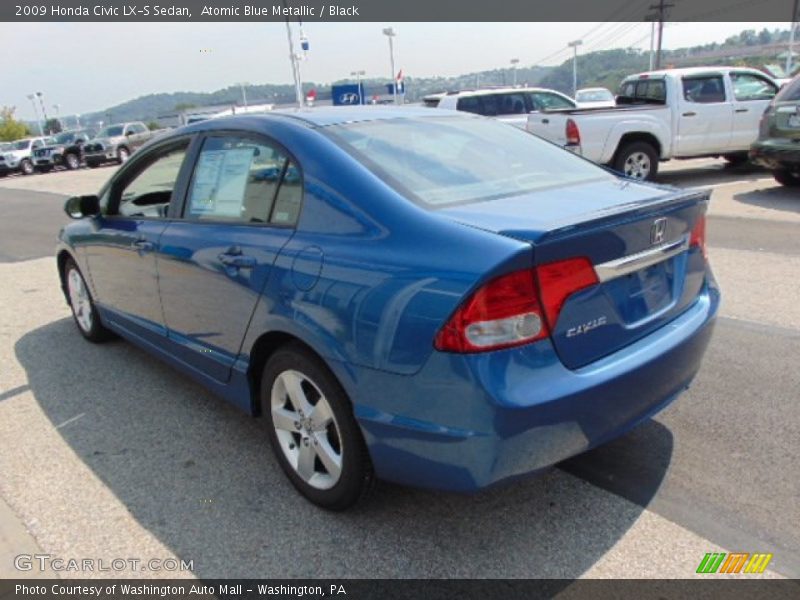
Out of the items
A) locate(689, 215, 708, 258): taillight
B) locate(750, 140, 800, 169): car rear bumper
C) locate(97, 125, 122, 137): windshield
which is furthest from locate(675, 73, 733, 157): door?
locate(97, 125, 122, 137): windshield

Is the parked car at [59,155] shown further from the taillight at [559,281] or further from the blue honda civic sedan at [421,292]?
the taillight at [559,281]

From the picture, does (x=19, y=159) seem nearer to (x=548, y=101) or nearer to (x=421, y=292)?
(x=548, y=101)

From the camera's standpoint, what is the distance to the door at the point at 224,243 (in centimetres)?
A: 275

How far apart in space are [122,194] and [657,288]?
A: 11.2 ft

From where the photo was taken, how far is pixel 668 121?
10.6 metres

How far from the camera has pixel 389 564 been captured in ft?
7.70

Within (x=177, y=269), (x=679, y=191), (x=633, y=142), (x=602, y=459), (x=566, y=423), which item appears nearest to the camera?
(x=566, y=423)

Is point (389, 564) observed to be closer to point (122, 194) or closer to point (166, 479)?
point (166, 479)

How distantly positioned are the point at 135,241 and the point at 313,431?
1.87m

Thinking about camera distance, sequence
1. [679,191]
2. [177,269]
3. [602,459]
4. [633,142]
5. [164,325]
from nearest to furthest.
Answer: [679,191], [602,459], [177,269], [164,325], [633,142]

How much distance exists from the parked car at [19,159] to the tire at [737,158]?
99.9 ft

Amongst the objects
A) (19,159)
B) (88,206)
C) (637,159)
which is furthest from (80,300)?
(19,159)

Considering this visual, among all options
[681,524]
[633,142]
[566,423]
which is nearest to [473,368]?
[566,423]

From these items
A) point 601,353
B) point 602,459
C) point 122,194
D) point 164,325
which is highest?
point 122,194
